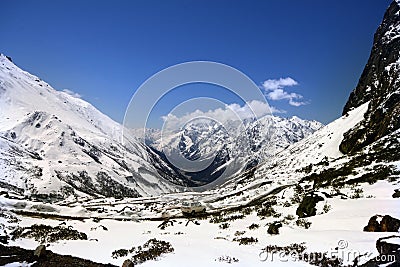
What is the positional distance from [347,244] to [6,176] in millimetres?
191352

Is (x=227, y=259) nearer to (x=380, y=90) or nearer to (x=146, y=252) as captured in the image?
(x=146, y=252)

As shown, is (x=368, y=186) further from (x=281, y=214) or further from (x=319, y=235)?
(x=319, y=235)

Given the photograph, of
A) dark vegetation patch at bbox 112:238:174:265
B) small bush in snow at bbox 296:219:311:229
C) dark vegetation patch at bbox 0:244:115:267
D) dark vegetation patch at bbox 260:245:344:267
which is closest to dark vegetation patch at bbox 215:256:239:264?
dark vegetation patch at bbox 260:245:344:267

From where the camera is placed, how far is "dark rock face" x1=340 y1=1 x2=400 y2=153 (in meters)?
64.9

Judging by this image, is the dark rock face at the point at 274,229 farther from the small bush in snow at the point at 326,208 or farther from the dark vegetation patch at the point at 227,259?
the dark vegetation patch at the point at 227,259

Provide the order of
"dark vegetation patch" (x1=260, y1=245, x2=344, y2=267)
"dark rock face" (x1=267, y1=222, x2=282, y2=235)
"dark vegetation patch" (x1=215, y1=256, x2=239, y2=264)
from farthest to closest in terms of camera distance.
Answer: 1. "dark rock face" (x1=267, y1=222, x2=282, y2=235)
2. "dark vegetation patch" (x1=215, y1=256, x2=239, y2=264)
3. "dark vegetation patch" (x1=260, y1=245, x2=344, y2=267)

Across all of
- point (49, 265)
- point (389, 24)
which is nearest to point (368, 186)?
point (49, 265)

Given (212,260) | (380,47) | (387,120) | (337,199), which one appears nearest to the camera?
(212,260)

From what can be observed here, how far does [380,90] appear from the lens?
91.5 m

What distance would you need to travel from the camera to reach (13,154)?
653ft

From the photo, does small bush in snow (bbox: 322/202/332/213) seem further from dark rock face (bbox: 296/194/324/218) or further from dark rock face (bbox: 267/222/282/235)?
dark rock face (bbox: 267/222/282/235)

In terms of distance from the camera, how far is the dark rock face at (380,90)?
2554 inches

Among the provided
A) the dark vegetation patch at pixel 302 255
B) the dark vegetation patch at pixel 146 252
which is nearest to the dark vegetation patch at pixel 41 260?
the dark vegetation patch at pixel 146 252

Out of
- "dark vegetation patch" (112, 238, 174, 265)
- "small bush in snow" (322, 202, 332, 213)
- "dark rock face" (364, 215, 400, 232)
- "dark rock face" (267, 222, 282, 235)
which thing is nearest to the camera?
"dark rock face" (364, 215, 400, 232)
